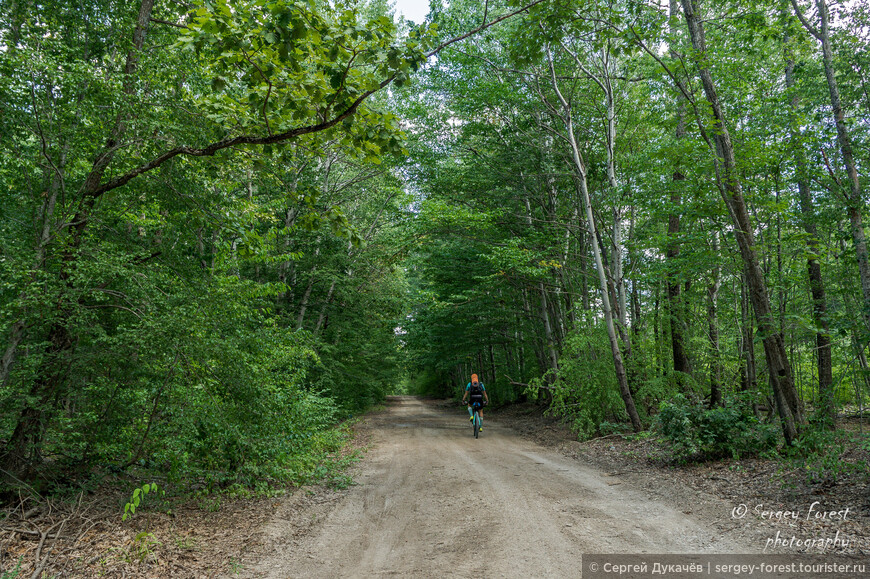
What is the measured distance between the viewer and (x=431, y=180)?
57.3 feet

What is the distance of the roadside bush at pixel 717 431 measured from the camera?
308 inches

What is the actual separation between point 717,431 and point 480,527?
5002mm

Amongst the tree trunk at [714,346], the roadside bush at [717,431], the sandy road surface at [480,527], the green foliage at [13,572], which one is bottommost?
the sandy road surface at [480,527]

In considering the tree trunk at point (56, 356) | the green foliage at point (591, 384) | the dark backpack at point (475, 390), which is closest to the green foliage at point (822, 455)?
the green foliage at point (591, 384)

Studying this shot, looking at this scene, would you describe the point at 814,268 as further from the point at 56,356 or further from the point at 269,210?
the point at 56,356

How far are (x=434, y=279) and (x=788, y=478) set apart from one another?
16.7m

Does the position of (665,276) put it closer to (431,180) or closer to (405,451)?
(405,451)

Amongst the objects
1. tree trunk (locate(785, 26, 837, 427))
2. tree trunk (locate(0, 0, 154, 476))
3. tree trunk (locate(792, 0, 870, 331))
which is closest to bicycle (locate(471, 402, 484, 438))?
tree trunk (locate(785, 26, 837, 427))

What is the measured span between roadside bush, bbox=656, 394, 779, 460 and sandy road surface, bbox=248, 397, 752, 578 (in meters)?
1.46

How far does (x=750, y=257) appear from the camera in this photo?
7547mm

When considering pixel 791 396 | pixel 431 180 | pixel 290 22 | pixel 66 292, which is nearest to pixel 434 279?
pixel 431 180

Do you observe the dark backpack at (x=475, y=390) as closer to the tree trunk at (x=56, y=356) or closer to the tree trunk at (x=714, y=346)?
the tree trunk at (x=714, y=346)
